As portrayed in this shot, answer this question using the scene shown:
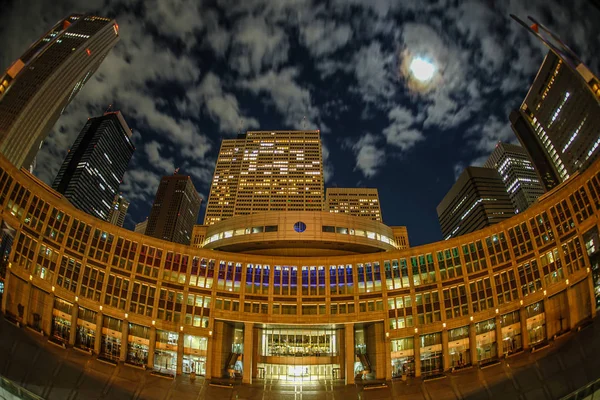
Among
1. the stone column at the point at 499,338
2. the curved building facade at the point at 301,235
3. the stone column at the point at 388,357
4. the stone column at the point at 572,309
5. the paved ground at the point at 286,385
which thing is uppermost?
the curved building facade at the point at 301,235

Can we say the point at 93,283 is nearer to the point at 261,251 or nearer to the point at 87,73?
the point at 261,251

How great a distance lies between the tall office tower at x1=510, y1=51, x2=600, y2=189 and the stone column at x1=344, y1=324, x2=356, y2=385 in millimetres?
123833

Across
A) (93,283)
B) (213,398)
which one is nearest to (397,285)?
(213,398)

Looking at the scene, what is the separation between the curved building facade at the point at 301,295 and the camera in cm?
5778

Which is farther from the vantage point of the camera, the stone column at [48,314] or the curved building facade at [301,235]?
the curved building facade at [301,235]

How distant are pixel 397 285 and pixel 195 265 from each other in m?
40.3

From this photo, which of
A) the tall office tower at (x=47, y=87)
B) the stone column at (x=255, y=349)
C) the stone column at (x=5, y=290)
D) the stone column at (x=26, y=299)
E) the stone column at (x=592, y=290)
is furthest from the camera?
the tall office tower at (x=47, y=87)

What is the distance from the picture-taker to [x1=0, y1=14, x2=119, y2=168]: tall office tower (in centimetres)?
13250

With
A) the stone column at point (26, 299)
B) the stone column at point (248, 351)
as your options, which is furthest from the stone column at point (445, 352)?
the stone column at point (26, 299)

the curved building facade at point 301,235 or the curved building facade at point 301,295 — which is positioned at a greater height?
the curved building facade at point 301,235

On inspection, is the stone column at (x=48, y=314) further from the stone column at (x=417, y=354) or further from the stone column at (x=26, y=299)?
the stone column at (x=417, y=354)

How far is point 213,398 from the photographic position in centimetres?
4466

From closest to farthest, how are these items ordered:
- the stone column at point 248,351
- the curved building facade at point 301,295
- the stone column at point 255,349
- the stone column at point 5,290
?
the stone column at point 5,290
the stone column at point 248,351
the curved building facade at point 301,295
the stone column at point 255,349

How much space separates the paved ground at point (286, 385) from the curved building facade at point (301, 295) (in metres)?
6.88
